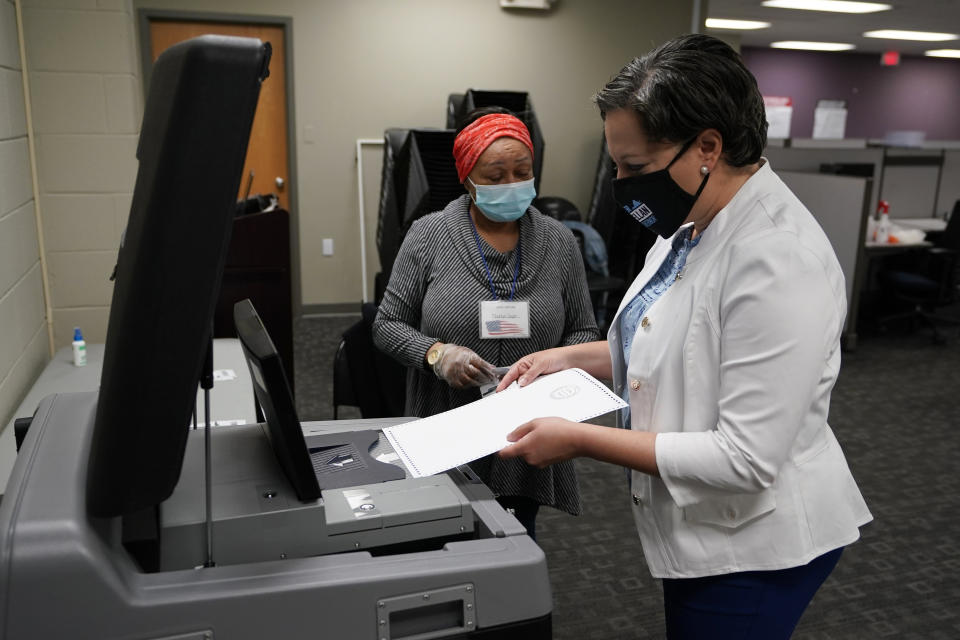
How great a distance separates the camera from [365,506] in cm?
87

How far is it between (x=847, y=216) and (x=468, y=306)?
4155 mm

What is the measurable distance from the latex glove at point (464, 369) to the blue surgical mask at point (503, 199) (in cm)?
33

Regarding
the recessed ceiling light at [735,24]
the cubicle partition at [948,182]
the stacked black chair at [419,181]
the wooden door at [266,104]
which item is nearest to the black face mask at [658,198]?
the stacked black chair at [419,181]

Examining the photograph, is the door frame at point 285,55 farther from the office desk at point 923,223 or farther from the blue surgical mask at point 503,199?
the office desk at point 923,223

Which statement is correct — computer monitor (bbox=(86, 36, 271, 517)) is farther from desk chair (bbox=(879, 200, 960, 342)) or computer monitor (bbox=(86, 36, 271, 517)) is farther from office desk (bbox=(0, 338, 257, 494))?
desk chair (bbox=(879, 200, 960, 342))

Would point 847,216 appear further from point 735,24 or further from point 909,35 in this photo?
point 909,35

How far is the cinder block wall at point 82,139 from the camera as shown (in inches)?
94.1

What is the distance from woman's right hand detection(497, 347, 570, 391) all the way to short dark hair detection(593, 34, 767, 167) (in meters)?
0.46

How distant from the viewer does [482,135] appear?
166 centimetres

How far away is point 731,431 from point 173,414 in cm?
60

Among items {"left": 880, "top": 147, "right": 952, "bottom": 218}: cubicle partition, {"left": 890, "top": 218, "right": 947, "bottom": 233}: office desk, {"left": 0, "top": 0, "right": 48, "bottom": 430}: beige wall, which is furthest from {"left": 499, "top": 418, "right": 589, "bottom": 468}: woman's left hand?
{"left": 880, "top": 147, "right": 952, "bottom": 218}: cubicle partition

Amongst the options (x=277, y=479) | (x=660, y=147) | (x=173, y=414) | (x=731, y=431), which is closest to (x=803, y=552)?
(x=731, y=431)

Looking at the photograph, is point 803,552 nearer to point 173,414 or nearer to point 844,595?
point 173,414

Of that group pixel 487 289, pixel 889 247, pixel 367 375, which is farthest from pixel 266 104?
pixel 889 247
